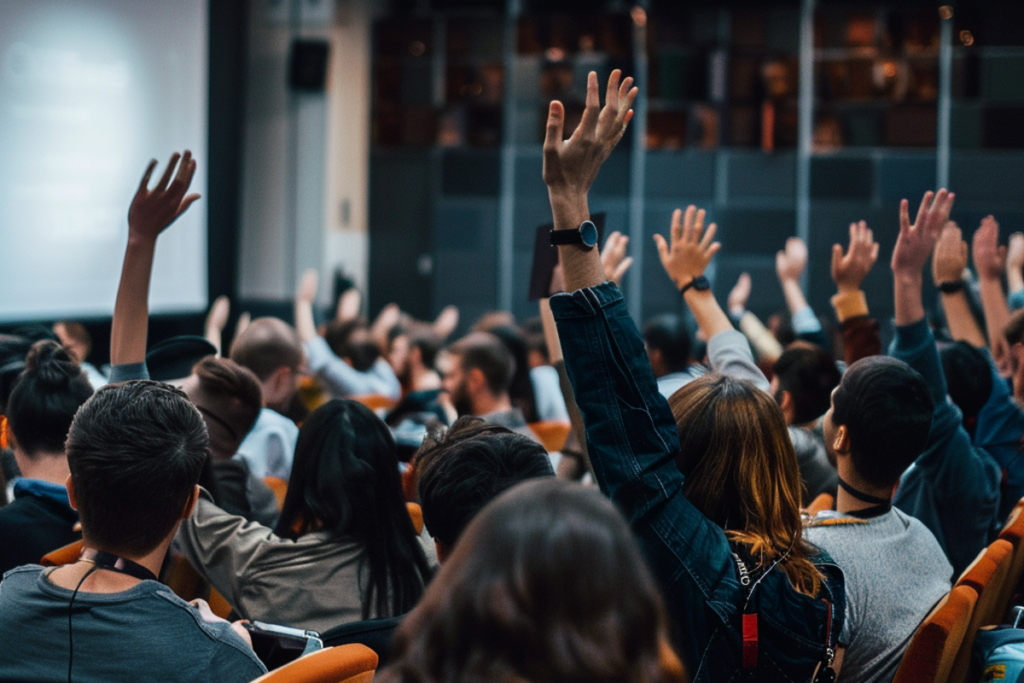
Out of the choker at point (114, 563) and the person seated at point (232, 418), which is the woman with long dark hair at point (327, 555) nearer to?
the person seated at point (232, 418)

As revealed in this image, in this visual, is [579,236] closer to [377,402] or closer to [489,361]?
[489,361]

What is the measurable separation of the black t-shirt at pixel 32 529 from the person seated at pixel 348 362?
263 centimetres

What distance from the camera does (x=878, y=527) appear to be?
6.17ft

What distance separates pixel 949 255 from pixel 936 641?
194 cm

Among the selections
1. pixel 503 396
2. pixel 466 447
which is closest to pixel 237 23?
pixel 503 396

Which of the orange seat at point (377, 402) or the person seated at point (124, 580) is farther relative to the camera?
the orange seat at point (377, 402)

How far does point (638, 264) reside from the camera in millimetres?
9953

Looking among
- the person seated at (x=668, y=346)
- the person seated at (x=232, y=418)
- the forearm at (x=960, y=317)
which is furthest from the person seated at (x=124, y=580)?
the person seated at (x=668, y=346)

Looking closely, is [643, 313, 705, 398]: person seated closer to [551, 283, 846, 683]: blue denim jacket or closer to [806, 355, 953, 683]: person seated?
[806, 355, 953, 683]: person seated

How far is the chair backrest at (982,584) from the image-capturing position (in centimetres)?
182

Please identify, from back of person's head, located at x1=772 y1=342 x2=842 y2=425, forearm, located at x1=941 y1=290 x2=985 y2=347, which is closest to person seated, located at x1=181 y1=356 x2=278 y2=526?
back of person's head, located at x1=772 y1=342 x2=842 y2=425

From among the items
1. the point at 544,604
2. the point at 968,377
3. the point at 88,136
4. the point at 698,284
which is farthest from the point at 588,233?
the point at 88,136

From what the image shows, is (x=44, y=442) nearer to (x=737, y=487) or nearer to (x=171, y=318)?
(x=737, y=487)

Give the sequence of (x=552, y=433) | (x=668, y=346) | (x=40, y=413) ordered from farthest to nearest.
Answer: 1. (x=668, y=346)
2. (x=552, y=433)
3. (x=40, y=413)
